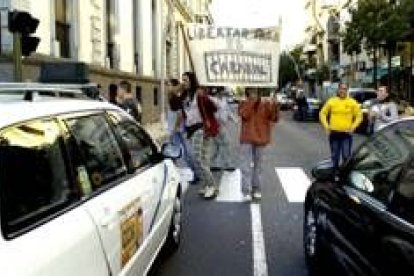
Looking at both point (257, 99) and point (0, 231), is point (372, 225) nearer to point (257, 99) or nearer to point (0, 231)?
point (0, 231)

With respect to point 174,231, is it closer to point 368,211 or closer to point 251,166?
point 368,211

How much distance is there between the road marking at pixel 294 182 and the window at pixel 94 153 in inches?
243

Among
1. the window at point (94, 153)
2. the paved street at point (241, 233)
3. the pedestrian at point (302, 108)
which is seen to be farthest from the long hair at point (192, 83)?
the pedestrian at point (302, 108)

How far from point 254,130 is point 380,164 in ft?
19.3

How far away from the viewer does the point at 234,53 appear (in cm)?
1148

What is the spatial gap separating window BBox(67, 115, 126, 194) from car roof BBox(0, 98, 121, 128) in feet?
0.26

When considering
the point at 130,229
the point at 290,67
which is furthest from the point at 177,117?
the point at 290,67

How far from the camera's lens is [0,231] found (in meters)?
3.34

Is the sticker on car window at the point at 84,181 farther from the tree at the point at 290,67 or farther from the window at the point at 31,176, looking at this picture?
the tree at the point at 290,67

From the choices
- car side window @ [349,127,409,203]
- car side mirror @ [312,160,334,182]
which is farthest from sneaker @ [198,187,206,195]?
car side window @ [349,127,409,203]

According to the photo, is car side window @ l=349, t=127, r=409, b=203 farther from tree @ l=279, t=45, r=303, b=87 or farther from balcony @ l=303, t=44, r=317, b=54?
tree @ l=279, t=45, r=303, b=87

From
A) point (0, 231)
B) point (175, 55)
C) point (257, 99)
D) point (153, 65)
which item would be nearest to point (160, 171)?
point (0, 231)

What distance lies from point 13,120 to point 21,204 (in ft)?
1.32

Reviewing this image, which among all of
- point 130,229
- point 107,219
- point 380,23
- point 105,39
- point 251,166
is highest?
point 380,23
